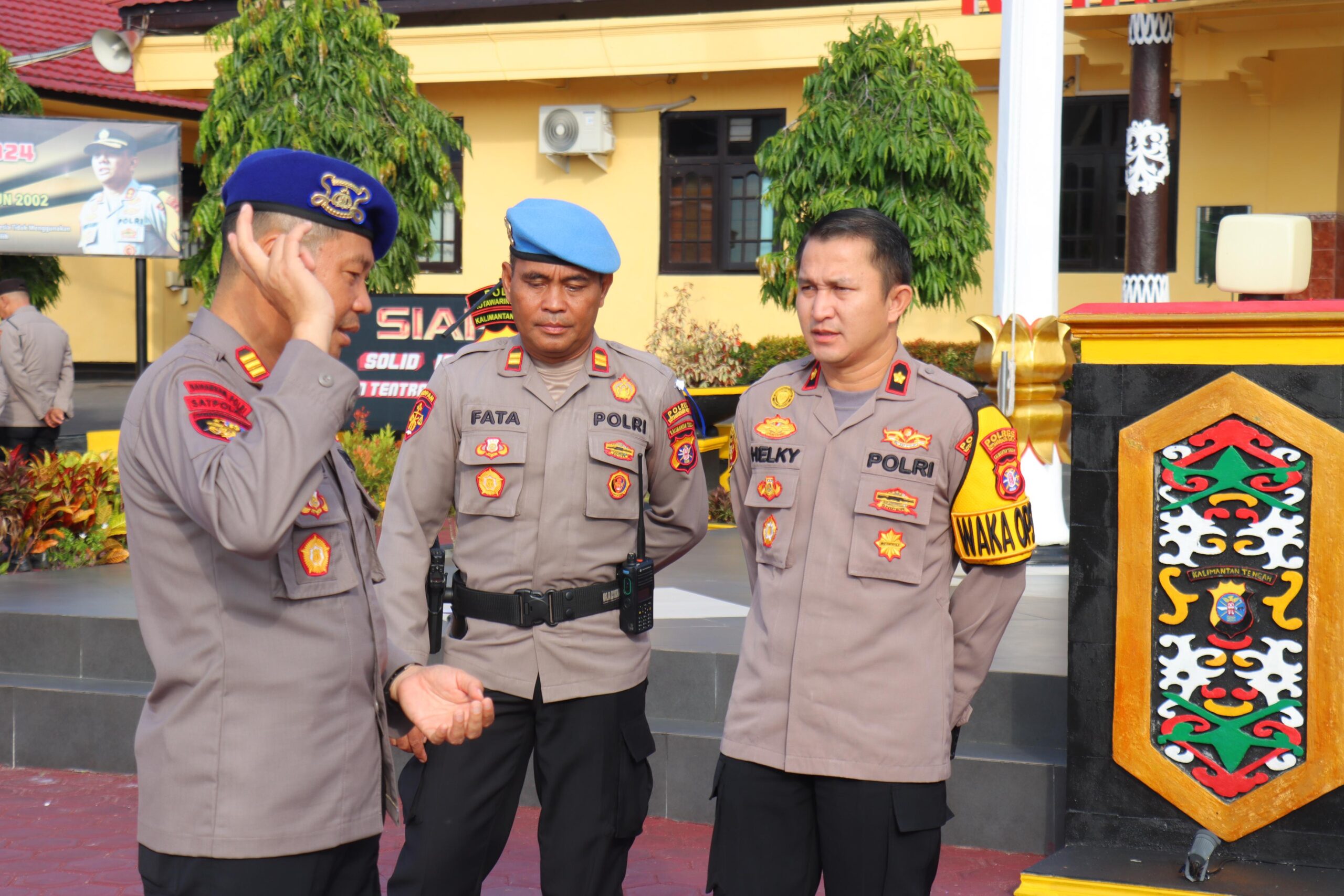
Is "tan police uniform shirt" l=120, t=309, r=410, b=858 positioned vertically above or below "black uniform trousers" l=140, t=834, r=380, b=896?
above

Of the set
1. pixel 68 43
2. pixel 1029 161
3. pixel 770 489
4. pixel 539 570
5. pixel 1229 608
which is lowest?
pixel 1229 608

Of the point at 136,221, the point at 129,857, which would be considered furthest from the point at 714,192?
the point at 129,857

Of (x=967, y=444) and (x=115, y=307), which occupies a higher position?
(x=115, y=307)

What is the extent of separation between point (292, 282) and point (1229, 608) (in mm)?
2735

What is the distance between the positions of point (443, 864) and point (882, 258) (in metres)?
1.69

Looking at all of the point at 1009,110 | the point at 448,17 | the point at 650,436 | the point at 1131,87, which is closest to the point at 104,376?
the point at 448,17

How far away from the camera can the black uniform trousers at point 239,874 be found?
2.08 meters

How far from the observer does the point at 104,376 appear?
20516mm

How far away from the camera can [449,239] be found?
55.5ft

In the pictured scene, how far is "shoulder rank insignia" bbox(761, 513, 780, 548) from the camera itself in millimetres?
2994

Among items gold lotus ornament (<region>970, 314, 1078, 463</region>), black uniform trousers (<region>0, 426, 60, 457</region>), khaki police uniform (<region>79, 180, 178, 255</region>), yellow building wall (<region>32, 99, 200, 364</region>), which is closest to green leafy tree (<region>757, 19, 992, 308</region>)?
gold lotus ornament (<region>970, 314, 1078, 463</region>)

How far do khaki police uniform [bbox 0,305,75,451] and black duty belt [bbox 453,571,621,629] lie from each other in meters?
8.01

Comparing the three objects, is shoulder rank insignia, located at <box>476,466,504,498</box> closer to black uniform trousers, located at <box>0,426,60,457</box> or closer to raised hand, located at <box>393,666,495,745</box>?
raised hand, located at <box>393,666,495,745</box>

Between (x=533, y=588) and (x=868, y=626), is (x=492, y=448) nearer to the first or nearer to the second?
(x=533, y=588)
